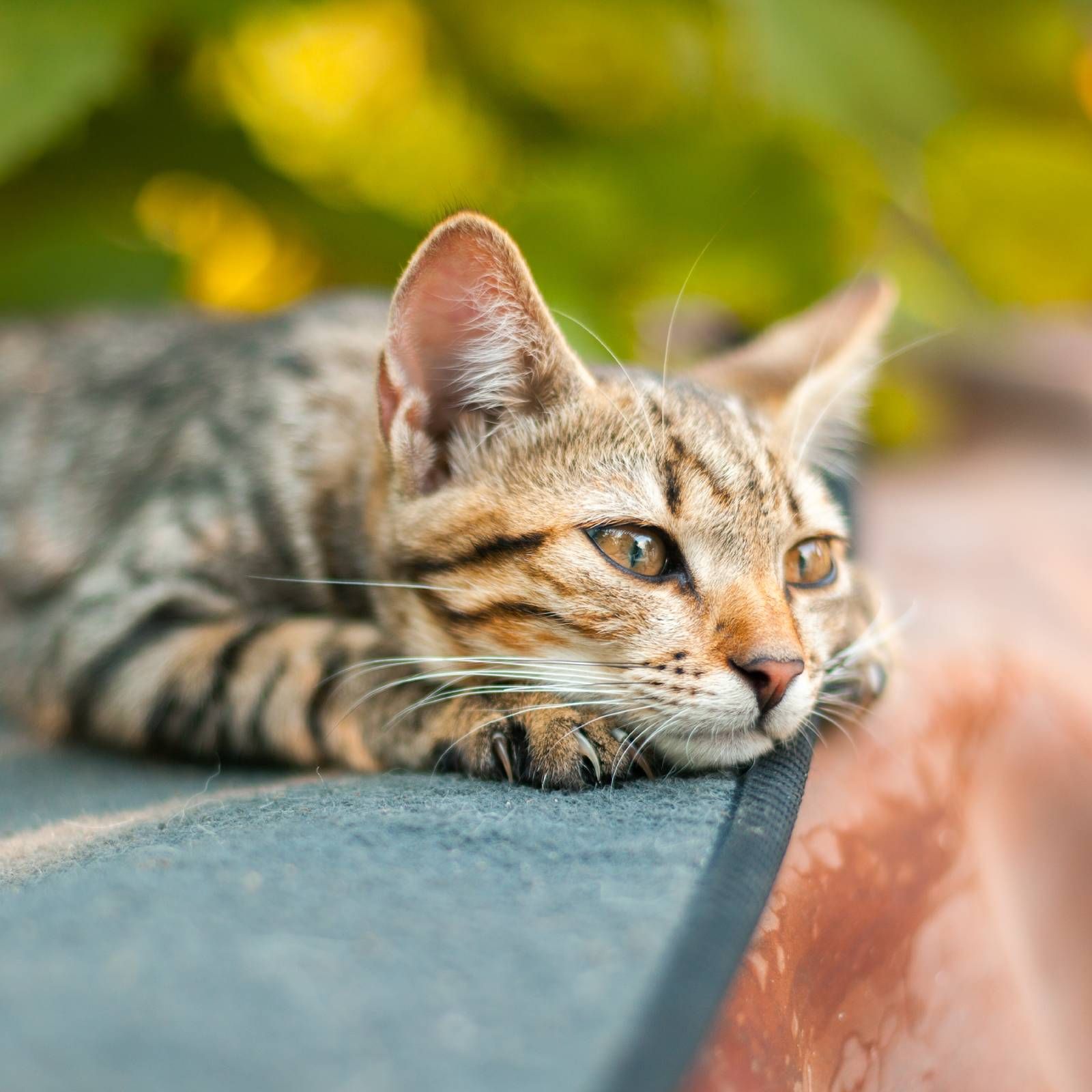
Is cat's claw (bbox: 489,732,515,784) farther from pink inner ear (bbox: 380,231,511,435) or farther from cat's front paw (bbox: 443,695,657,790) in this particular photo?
pink inner ear (bbox: 380,231,511,435)

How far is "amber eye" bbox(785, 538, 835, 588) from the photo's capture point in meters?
1.29

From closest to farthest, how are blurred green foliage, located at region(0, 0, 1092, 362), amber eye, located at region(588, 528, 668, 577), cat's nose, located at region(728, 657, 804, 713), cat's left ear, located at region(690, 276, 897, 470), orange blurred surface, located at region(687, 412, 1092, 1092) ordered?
1. orange blurred surface, located at region(687, 412, 1092, 1092)
2. cat's nose, located at region(728, 657, 804, 713)
3. amber eye, located at region(588, 528, 668, 577)
4. cat's left ear, located at region(690, 276, 897, 470)
5. blurred green foliage, located at region(0, 0, 1092, 362)

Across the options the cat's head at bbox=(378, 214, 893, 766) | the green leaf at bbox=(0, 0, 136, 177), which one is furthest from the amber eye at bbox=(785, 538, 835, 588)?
the green leaf at bbox=(0, 0, 136, 177)

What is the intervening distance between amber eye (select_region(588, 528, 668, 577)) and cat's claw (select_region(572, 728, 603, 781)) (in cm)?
20

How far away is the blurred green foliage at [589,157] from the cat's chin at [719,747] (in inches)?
48.0

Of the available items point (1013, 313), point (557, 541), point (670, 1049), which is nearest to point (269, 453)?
point (557, 541)

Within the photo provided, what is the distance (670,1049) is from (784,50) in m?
1.81

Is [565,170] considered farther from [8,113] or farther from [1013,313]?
[1013,313]

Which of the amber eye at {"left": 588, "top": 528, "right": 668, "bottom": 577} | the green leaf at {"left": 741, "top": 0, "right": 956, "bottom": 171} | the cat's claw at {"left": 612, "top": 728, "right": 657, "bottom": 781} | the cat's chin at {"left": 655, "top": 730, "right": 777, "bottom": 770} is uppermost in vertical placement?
the green leaf at {"left": 741, "top": 0, "right": 956, "bottom": 171}

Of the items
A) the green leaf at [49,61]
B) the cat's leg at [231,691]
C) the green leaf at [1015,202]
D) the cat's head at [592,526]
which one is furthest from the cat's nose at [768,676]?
the green leaf at [1015,202]

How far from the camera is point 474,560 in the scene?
125 cm

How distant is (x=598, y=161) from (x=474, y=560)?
1.73 m

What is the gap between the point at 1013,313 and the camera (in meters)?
3.23

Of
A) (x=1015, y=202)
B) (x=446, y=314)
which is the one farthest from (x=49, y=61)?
(x=1015, y=202)
